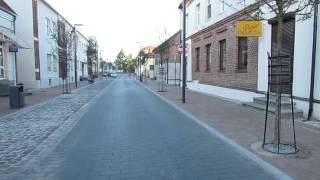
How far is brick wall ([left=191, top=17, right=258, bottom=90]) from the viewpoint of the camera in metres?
15.8

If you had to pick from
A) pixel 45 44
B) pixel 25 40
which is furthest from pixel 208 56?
pixel 45 44

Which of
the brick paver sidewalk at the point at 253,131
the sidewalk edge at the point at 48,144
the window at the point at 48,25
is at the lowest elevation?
the sidewalk edge at the point at 48,144

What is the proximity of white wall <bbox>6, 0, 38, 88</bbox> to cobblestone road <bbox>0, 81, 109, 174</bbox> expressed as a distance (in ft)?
45.4

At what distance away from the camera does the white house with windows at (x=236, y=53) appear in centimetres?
1146

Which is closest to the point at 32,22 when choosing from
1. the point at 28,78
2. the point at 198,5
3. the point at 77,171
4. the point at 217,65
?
the point at 28,78

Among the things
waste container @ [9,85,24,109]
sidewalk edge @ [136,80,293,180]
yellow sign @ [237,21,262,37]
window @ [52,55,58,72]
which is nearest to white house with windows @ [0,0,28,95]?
waste container @ [9,85,24,109]

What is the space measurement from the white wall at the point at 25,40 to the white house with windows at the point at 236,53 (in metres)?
12.4

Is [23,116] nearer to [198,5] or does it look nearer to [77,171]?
[77,171]

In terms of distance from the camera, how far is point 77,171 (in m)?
5.98

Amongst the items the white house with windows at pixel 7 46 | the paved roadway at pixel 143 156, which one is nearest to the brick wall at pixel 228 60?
the paved roadway at pixel 143 156

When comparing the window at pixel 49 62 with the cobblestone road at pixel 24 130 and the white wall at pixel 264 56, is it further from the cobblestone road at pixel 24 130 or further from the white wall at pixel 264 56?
the white wall at pixel 264 56

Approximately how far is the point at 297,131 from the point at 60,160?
5882 millimetres

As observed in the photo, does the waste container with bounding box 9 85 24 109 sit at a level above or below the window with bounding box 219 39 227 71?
below

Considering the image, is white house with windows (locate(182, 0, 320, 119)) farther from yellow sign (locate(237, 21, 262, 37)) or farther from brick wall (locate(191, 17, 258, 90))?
yellow sign (locate(237, 21, 262, 37))
